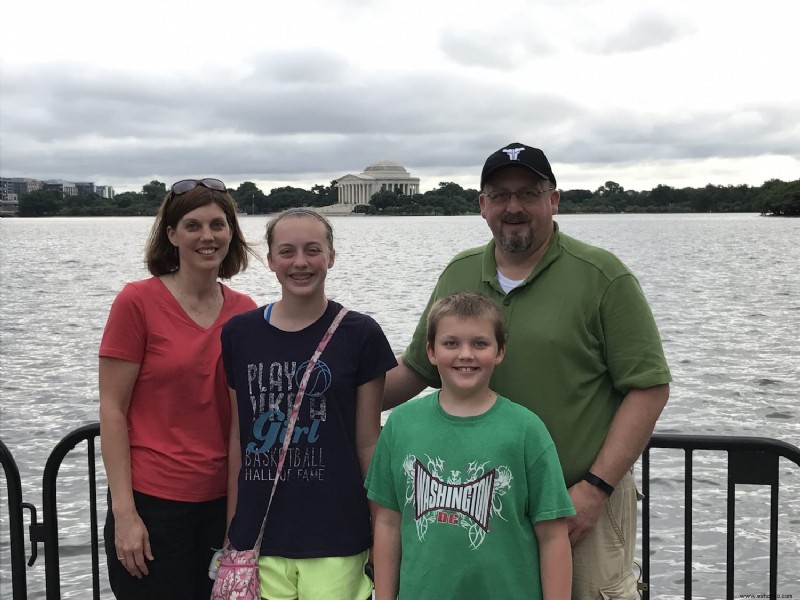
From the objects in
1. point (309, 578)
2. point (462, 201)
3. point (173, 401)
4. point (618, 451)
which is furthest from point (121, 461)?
point (462, 201)

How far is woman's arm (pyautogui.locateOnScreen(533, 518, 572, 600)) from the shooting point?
321 cm

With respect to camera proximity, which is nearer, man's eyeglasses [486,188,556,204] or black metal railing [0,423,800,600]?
man's eyeglasses [486,188,556,204]

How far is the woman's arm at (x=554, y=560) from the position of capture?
321 cm

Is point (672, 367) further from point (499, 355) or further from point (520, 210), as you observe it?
point (499, 355)

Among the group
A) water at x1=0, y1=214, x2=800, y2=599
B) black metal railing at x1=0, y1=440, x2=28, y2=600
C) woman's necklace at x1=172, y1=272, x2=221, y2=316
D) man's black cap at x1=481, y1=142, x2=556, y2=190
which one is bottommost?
water at x1=0, y1=214, x2=800, y2=599

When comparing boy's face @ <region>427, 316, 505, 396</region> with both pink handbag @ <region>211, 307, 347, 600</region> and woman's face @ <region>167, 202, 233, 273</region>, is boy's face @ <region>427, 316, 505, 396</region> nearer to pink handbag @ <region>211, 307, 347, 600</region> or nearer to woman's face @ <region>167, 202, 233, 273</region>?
pink handbag @ <region>211, 307, 347, 600</region>

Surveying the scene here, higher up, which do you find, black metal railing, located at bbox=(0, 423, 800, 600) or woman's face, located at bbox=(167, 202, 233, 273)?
woman's face, located at bbox=(167, 202, 233, 273)

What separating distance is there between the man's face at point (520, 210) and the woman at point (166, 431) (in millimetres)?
1368

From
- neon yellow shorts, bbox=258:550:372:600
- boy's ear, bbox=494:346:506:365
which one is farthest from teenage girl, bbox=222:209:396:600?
boy's ear, bbox=494:346:506:365

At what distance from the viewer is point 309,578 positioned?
344 centimetres

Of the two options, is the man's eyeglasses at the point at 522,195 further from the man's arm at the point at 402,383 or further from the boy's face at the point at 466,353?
the man's arm at the point at 402,383

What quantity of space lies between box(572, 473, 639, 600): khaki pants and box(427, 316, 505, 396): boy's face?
914 millimetres

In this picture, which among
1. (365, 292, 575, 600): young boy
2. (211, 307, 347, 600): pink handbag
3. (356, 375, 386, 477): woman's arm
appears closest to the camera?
(365, 292, 575, 600): young boy

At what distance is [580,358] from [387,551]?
1.17 metres
